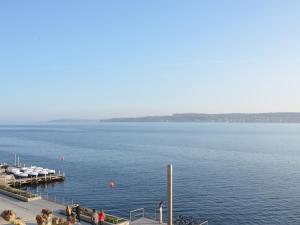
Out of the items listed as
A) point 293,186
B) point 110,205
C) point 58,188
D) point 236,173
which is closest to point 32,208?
point 110,205

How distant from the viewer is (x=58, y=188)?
2598 inches

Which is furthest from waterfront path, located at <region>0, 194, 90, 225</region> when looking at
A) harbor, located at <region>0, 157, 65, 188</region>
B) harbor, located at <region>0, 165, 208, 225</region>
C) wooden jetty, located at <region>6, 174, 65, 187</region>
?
harbor, located at <region>0, 157, 65, 188</region>

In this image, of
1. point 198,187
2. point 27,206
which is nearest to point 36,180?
point 198,187

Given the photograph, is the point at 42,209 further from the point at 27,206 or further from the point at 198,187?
the point at 198,187

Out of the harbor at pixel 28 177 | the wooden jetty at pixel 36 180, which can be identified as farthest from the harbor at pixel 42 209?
the harbor at pixel 28 177

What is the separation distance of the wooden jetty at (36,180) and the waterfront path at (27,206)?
27356 mm

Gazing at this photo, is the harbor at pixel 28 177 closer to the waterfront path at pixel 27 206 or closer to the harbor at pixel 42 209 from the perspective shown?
the harbor at pixel 42 209

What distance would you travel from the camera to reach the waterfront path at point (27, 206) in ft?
104

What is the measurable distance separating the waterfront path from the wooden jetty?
89.8ft

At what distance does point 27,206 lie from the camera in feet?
116

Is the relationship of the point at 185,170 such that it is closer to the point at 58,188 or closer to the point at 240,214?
the point at 58,188

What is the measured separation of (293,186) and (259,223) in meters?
26.2

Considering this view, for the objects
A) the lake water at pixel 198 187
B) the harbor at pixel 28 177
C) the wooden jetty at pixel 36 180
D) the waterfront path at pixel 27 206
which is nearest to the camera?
the waterfront path at pixel 27 206

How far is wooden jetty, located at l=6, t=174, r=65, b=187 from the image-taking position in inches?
2571
